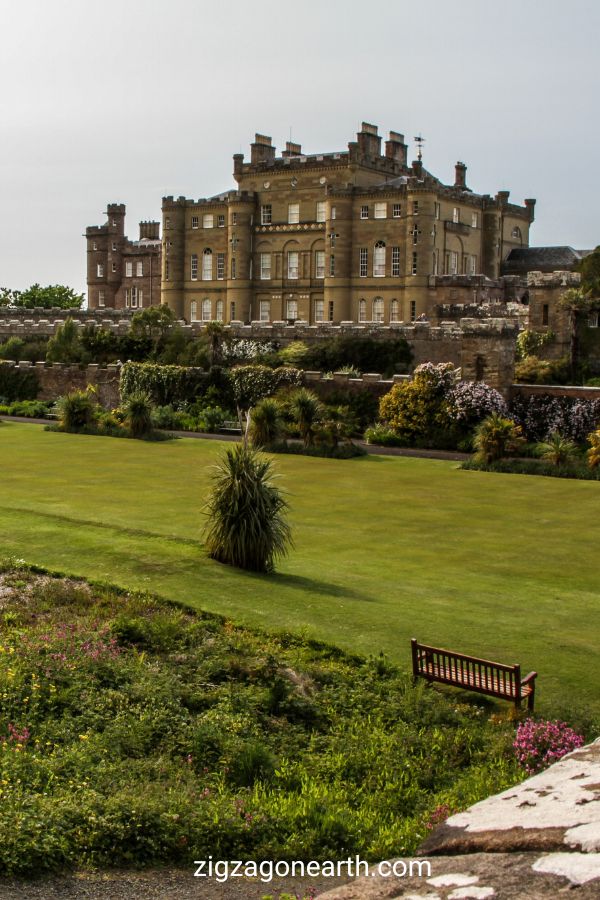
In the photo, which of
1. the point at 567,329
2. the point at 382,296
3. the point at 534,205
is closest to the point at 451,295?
the point at 382,296

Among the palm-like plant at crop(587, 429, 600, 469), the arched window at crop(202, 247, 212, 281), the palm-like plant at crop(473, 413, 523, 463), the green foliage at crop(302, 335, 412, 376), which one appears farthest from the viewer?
the arched window at crop(202, 247, 212, 281)

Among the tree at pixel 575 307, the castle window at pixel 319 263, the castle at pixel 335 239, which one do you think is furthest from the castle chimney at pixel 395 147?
the tree at pixel 575 307

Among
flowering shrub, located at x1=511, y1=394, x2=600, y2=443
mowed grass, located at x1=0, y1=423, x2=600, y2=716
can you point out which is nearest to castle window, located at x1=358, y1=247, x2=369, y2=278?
flowering shrub, located at x1=511, y1=394, x2=600, y2=443

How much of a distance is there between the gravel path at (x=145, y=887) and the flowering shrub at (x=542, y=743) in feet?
10.2

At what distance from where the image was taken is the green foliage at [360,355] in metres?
49.9

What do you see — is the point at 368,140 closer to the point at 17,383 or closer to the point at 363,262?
the point at 363,262

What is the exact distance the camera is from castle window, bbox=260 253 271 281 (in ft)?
243

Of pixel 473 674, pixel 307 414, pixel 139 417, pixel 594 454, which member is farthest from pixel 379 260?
pixel 473 674

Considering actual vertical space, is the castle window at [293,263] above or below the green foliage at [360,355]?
above

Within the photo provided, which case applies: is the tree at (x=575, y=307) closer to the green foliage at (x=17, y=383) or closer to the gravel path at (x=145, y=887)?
the green foliage at (x=17, y=383)

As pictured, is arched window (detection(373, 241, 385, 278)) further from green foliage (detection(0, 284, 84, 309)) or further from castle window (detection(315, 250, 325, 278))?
green foliage (detection(0, 284, 84, 309))

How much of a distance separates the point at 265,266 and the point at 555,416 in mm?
39269

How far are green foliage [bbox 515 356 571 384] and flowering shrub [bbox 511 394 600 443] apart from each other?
7222mm

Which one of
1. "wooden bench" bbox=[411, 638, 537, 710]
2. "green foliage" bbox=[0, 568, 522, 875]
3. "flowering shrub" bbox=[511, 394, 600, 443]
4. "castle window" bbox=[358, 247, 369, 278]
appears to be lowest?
"green foliage" bbox=[0, 568, 522, 875]
